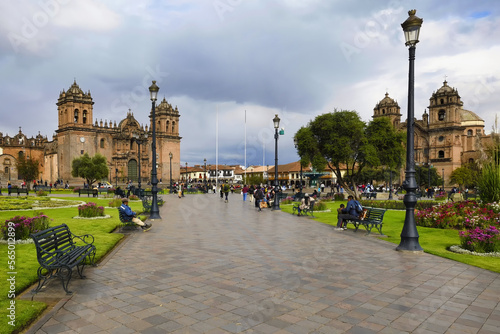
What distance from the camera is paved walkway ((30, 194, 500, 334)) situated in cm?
438

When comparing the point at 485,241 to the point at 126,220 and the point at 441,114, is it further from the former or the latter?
the point at 441,114

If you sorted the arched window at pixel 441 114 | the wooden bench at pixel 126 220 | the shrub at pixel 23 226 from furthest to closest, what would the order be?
the arched window at pixel 441 114 < the wooden bench at pixel 126 220 < the shrub at pixel 23 226

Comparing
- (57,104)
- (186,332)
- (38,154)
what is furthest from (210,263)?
(38,154)

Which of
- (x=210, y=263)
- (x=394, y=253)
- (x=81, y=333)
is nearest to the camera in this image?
(x=81, y=333)

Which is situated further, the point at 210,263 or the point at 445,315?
the point at 210,263

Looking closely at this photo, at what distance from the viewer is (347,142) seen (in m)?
29.5

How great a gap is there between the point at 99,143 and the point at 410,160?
240ft

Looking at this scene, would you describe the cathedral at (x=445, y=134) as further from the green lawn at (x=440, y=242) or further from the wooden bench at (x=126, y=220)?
the wooden bench at (x=126, y=220)

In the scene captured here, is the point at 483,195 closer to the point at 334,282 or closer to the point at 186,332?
the point at 334,282

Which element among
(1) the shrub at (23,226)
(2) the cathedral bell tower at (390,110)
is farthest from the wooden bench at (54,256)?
(2) the cathedral bell tower at (390,110)

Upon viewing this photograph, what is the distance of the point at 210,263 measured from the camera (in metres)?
7.48

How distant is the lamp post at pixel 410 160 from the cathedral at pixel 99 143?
5649cm

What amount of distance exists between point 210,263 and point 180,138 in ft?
259

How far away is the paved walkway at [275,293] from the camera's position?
14.4 ft
